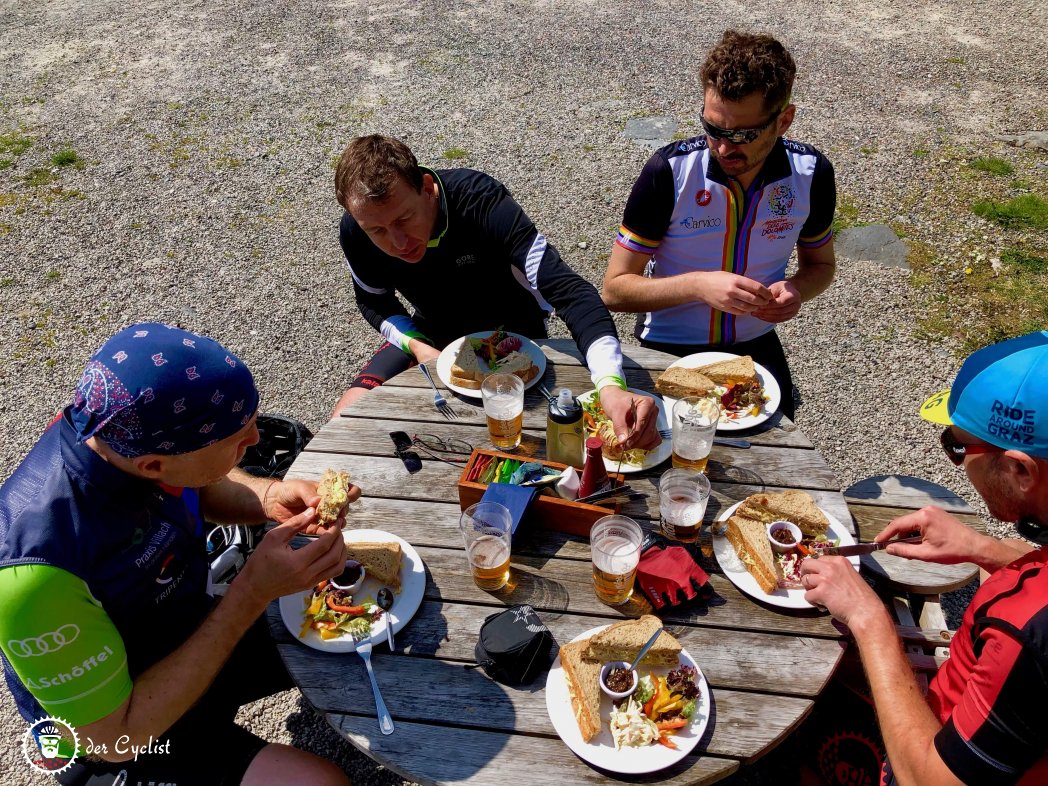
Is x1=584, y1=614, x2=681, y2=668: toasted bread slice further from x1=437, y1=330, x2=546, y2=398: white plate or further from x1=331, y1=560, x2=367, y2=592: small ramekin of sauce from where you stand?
x1=437, y1=330, x2=546, y2=398: white plate

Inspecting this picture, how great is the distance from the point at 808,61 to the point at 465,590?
8.58m

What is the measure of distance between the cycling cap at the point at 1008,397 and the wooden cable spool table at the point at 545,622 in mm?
723

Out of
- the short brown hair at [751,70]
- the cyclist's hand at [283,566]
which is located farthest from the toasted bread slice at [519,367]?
the short brown hair at [751,70]

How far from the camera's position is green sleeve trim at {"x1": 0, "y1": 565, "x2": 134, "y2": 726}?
6.40ft

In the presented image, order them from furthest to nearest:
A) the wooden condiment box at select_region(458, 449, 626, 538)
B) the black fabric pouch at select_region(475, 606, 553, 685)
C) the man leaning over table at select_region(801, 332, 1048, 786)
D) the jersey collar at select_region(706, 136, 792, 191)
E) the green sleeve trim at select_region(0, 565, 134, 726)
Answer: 1. the jersey collar at select_region(706, 136, 792, 191)
2. the wooden condiment box at select_region(458, 449, 626, 538)
3. the black fabric pouch at select_region(475, 606, 553, 685)
4. the green sleeve trim at select_region(0, 565, 134, 726)
5. the man leaning over table at select_region(801, 332, 1048, 786)

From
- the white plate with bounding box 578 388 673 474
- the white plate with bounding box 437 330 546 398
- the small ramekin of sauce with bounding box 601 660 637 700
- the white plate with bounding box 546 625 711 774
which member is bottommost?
the white plate with bounding box 546 625 711 774

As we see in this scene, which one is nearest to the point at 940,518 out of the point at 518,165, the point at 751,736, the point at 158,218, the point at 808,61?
the point at 751,736

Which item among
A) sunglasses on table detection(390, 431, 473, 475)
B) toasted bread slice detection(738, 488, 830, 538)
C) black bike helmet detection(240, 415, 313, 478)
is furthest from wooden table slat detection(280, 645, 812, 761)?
black bike helmet detection(240, 415, 313, 478)

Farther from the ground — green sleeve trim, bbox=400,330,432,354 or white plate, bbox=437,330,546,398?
white plate, bbox=437,330,546,398

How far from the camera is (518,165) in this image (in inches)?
301

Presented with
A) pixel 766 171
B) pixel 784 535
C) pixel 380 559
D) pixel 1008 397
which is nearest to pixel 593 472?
pixel 784 535

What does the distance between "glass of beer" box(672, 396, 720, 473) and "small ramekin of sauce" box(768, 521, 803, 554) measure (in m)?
0.38

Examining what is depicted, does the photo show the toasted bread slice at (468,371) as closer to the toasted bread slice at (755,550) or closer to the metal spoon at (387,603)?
the metal spoon at (387,603)

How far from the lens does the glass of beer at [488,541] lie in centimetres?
248
